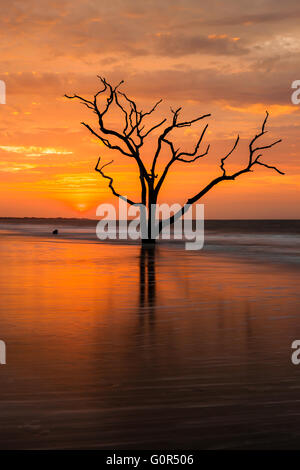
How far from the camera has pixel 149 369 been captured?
516cm

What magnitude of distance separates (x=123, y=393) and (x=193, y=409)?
0.62 metres

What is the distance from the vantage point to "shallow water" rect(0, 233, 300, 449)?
3654mm

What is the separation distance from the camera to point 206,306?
906cm

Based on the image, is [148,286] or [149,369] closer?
[149,369]

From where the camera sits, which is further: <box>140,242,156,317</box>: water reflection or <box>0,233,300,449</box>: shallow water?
<box>140,242,156,317</box>: water reflection

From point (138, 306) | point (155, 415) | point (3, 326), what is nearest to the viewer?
point (155, 415)

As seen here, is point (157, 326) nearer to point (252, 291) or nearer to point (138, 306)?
point (138, 306)

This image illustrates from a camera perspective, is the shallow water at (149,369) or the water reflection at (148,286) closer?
the shallow water at (149,369)

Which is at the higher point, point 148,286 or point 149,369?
point 148,286

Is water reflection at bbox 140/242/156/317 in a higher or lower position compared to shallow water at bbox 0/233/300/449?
higher

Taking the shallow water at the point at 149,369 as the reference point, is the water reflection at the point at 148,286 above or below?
above

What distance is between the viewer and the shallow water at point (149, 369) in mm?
3654

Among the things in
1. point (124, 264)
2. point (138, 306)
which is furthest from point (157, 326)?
point (124, 264)

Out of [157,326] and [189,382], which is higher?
[157,326]
